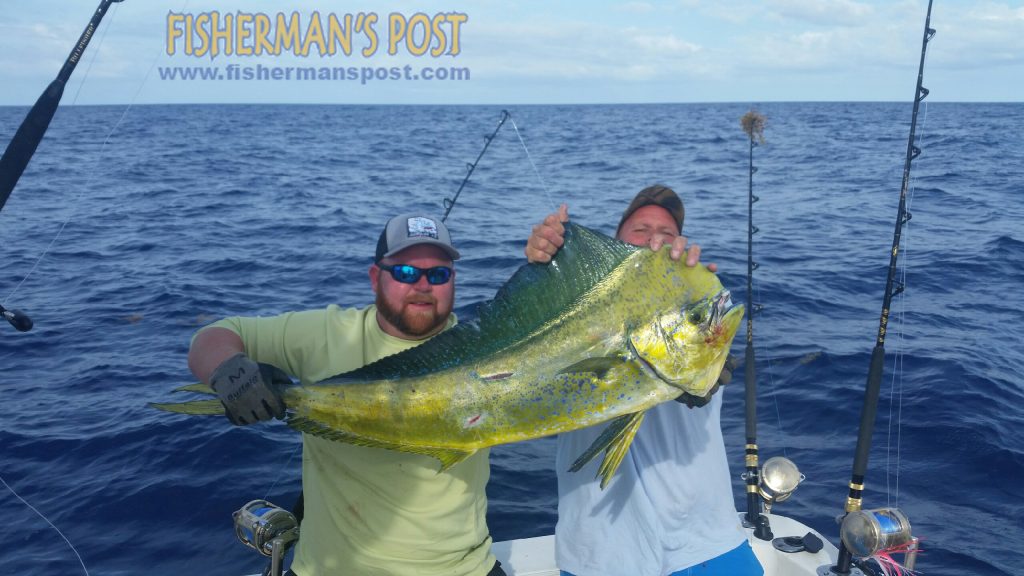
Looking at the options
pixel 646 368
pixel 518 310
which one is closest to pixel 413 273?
pixel 518 310

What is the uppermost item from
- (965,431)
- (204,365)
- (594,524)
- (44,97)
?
(44,97)

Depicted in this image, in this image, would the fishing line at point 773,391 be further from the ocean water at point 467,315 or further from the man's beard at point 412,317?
the man's beard at point 412,317

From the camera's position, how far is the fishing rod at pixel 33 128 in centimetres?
321

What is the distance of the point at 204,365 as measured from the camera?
214 centimetres

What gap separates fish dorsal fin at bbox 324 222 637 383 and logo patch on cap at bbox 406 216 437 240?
372 mm

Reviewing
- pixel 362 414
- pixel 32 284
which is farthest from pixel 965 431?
pixel 32 284

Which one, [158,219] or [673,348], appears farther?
[158,219]

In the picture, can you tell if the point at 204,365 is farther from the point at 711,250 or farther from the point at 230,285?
the point at 711,250

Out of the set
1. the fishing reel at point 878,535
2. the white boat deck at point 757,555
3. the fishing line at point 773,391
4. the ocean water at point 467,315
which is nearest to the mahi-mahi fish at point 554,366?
the ocean water at point 467,315

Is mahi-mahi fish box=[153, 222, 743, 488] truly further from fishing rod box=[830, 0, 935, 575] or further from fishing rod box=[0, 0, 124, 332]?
fishing rod box=[0, 0, 124, 332]

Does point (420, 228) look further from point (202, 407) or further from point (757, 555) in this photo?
point (757, 555)

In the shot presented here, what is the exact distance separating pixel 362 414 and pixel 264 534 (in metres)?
0.99

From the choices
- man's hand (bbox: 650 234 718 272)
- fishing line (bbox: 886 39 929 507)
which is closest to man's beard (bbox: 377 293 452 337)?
man's hand (bbox: 650 234 718 272)

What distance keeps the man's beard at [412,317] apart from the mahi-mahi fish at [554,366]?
0.29 metres
